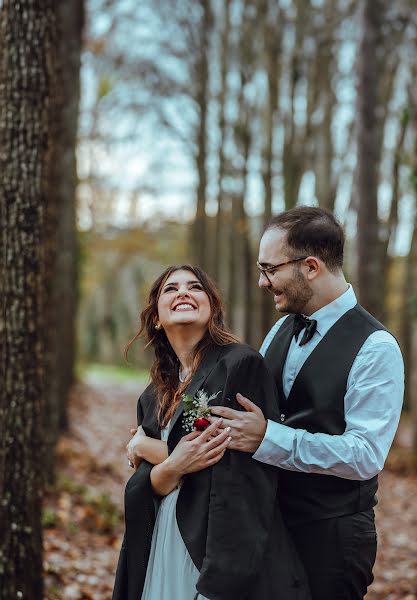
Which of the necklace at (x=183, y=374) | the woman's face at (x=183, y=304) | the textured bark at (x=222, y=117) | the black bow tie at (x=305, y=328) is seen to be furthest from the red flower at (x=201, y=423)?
the textured bark at (x=222, y=117)

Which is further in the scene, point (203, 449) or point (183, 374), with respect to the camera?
point (183, 374)

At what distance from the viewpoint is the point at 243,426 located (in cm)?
292

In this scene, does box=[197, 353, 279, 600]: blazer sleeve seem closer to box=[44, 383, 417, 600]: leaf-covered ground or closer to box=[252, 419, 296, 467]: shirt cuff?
box=[252, 419, 296, 467]: shirt cuff

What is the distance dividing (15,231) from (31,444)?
130 centimetres

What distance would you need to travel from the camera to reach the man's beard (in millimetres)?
3289

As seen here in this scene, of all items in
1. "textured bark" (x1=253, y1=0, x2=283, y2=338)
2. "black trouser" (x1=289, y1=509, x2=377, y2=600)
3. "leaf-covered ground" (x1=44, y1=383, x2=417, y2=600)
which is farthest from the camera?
"textured bark" (x1=253, y1=0, x2=283, y2=338)

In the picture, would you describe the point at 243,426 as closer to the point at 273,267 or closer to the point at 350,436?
the point at 350,436

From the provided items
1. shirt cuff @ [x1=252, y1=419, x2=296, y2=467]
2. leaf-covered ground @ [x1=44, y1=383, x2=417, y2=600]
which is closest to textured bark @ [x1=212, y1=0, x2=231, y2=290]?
leaf-covered ground @ [x1=44, y1=383, x2=417, y2=600]

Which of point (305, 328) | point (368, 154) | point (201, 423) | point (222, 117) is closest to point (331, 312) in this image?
point (305, 328)

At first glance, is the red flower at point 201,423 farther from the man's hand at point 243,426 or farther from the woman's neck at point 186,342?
the woman's neck at point 186,342

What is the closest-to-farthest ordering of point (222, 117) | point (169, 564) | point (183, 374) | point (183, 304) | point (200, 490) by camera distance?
1. point (200, 490)
2. point (169, 564)
3. point (183, 304)
4. point (183, 374)
5. point (222, 117)

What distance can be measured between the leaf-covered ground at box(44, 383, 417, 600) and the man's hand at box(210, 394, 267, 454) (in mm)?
2876

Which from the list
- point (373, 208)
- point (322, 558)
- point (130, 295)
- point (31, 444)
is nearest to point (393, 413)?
point (322, 558)

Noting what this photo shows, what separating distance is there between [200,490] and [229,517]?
0.18m
